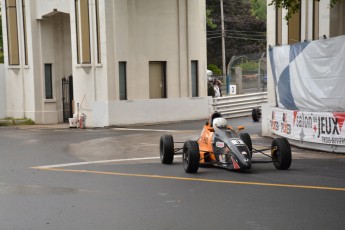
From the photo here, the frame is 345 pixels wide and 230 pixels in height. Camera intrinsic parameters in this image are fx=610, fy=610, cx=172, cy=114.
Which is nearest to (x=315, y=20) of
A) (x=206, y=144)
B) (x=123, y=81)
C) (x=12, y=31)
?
(x=206, y=144)

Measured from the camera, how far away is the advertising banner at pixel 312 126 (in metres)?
15.1

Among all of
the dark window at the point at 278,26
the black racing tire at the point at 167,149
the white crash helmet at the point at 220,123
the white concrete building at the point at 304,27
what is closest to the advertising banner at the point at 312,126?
the white concrete building at the point at 304,27

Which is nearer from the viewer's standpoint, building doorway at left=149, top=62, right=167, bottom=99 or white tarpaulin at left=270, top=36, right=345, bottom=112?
white tarpaulin at left=270, top=36, right=345, bottom=112

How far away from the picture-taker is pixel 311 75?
661 inches

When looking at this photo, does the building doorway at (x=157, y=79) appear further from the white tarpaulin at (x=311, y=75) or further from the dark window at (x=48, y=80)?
the white tarpaulin at (x=311, y=75)

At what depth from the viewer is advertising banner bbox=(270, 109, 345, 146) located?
15.1m

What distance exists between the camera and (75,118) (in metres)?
27.7

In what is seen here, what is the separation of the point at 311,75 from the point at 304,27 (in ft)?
7.57

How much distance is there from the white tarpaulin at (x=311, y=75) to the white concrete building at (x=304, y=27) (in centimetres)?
63

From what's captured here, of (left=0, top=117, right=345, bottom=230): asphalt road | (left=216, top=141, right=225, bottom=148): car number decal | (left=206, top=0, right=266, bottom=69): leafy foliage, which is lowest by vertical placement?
(left=0, top=117, right=345, bottom=230): asphalt road

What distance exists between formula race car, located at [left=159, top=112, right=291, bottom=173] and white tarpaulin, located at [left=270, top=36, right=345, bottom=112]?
11.6ft

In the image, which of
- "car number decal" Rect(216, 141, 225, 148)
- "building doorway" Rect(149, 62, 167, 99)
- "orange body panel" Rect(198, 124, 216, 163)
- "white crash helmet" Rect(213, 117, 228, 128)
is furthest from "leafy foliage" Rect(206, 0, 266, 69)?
"car number decal" Rect(216, 141, 225, 148)

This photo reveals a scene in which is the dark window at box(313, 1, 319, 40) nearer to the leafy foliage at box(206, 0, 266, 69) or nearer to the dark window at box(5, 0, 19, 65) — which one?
the dark window at box(5, 0, 19, 65)

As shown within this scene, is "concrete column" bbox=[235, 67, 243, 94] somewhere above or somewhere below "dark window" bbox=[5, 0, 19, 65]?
below
